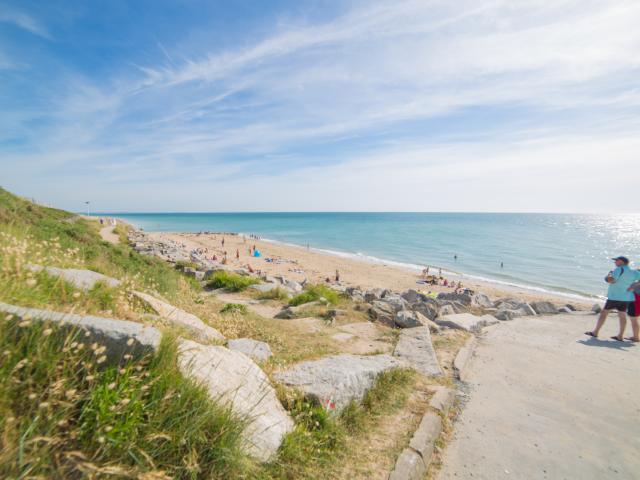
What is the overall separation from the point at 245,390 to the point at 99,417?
135 cm

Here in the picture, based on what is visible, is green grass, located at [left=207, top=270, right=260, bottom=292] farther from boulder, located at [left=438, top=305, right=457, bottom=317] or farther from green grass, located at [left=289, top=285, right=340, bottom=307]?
boulder, located at [left=438, top=305, right=457, bottom=317]

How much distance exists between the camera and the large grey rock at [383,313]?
791 cm

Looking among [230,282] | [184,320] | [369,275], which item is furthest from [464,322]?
[369,275]

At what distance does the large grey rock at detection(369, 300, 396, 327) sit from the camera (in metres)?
7.91

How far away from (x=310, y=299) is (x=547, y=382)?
19.8 ft

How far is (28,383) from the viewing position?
1.95 m

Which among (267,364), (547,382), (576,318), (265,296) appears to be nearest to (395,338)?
(547,382)

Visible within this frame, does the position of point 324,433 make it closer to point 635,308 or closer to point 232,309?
point 232,309

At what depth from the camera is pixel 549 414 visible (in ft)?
13.8

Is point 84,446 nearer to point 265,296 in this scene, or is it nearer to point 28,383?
point 28,383

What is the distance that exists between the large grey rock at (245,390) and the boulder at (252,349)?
774mm

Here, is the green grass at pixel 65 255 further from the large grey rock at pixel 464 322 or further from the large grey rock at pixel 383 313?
the large grey rock at pixel 464 322

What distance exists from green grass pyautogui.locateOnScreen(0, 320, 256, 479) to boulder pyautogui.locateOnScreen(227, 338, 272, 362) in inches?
76.3

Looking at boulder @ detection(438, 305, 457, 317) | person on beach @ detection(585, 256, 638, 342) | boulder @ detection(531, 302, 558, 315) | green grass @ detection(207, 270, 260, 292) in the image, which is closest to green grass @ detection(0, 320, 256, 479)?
boulder @ detection(438, 305, 457, 317)
